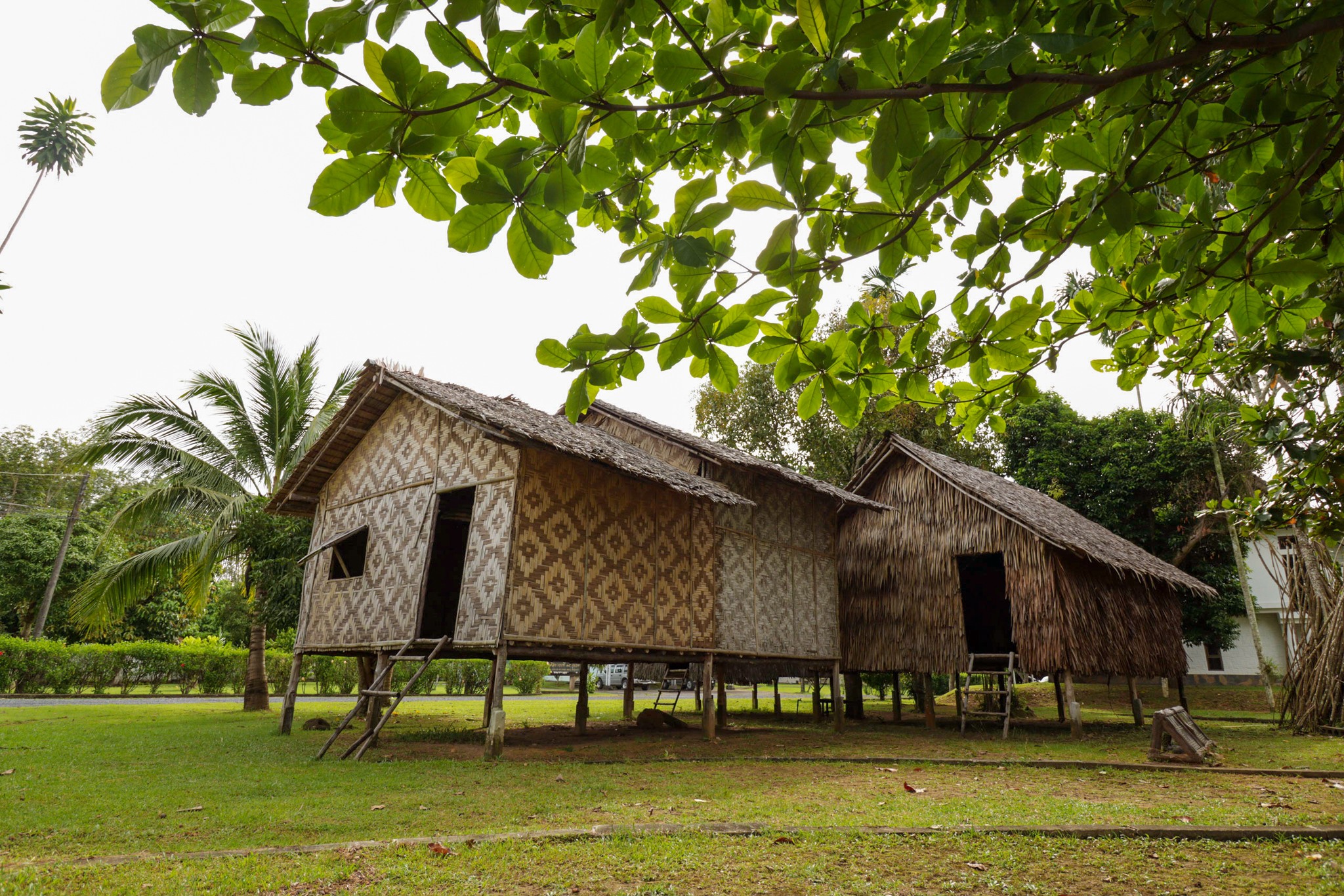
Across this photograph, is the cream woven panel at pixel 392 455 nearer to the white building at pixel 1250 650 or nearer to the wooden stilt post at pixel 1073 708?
the wooden stilt post at pixel 1073 708

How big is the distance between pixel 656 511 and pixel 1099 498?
619 inches

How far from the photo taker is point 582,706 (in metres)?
12.4

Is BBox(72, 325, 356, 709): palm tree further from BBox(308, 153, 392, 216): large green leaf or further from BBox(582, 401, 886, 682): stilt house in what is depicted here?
BBox(308, 153, 392, 216): large green leaf

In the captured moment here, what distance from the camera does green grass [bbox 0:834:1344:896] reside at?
3.58 metres

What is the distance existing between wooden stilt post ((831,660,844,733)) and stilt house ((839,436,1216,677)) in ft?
2.61

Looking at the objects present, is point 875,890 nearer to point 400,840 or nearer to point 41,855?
point 400,840

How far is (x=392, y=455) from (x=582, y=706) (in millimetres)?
5164

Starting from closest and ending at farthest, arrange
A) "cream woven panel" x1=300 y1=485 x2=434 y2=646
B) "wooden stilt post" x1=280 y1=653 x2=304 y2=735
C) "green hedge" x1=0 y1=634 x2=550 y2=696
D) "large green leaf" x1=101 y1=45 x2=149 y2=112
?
"large green leaf" x1=101 y1=45 x2=149 y2=112 → "cream woven panel" x1=300 y1=485 x2=434 y2=646 → "wooden stilt post" x1=280 y1=653 x2=304 y2=735 → "green hedge" x1=0 y1=634 x2=550 y2=696

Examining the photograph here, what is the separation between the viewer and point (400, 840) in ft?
14.4

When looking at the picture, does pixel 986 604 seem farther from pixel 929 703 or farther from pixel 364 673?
pixel 364 673

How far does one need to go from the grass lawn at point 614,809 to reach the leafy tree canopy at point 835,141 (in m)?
2.89

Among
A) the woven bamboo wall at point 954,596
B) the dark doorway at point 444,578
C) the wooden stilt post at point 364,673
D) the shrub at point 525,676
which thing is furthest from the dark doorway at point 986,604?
the shrub at point 525,676

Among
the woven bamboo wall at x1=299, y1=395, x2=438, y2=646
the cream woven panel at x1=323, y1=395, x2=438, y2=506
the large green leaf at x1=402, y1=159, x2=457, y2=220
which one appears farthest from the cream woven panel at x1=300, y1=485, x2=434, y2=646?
the large green leaf at x1=402, y1=159, x2=457, y2=220

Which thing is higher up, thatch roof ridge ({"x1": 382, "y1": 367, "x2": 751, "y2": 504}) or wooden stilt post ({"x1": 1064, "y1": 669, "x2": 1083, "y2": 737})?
thatch roof ridge ({"x1": 382, "y1": 367, "x2": 751, "y2": 504})
